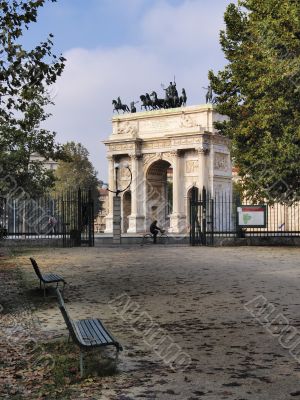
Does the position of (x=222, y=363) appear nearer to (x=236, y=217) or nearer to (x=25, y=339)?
(x=25, y=339)

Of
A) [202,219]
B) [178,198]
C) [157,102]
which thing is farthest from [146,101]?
[202,219]

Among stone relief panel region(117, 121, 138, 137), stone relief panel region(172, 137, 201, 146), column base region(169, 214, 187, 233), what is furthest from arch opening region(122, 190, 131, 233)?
stone relief panel region(172, 137, 201, 146)

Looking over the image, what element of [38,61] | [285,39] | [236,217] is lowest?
[236,217]

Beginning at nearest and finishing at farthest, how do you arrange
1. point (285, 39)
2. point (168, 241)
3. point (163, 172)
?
1. point (285, 39)
2. point (168, 241)
3. point (163, 172)

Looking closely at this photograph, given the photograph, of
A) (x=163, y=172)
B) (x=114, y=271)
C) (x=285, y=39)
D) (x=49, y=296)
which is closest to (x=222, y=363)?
(x=49, y=296)

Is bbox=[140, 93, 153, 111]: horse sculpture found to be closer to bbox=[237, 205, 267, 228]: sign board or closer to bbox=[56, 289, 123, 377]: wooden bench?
bbox=[237, 205, 267, 228]: sign board

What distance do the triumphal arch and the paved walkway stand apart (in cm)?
3509

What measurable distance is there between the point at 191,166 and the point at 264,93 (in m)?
28.0

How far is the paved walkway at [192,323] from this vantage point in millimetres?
5605

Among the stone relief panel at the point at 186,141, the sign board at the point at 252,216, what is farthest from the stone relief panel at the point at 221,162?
the sign board at the point at 252,216

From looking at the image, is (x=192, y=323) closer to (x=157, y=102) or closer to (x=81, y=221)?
(x=81, y=221)

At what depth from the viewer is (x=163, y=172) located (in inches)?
2328

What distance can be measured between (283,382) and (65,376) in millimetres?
2203

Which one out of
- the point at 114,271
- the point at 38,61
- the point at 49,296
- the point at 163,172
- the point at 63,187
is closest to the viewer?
the point at 38,61
